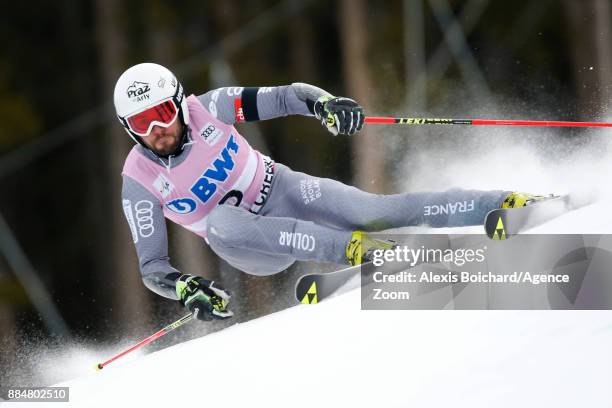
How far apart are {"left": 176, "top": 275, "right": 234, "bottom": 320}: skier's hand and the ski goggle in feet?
2.14

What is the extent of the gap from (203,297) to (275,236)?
16.2 inches

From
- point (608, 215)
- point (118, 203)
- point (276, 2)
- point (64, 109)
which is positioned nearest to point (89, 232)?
point (118, 203)

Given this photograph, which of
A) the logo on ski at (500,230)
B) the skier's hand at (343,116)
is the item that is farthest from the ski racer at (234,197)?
the logo on ski at (500,230)

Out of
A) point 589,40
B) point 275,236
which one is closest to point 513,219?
point 275,236

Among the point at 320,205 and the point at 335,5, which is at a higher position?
the point at 335,5

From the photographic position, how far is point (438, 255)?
149 inches

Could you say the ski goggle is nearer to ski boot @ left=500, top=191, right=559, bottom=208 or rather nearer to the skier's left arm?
the skier's left arm

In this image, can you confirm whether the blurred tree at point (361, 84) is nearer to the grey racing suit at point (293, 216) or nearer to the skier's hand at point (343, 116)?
the grey racing suit at point (293, 216)

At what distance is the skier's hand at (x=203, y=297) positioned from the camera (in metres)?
3.83

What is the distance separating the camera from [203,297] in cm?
385

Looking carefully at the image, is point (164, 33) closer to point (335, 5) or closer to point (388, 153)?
point (335, 5)

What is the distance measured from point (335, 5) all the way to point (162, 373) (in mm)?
6845

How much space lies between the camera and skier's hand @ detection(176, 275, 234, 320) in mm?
3834

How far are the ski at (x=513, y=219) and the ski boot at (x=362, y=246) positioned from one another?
44 cm
